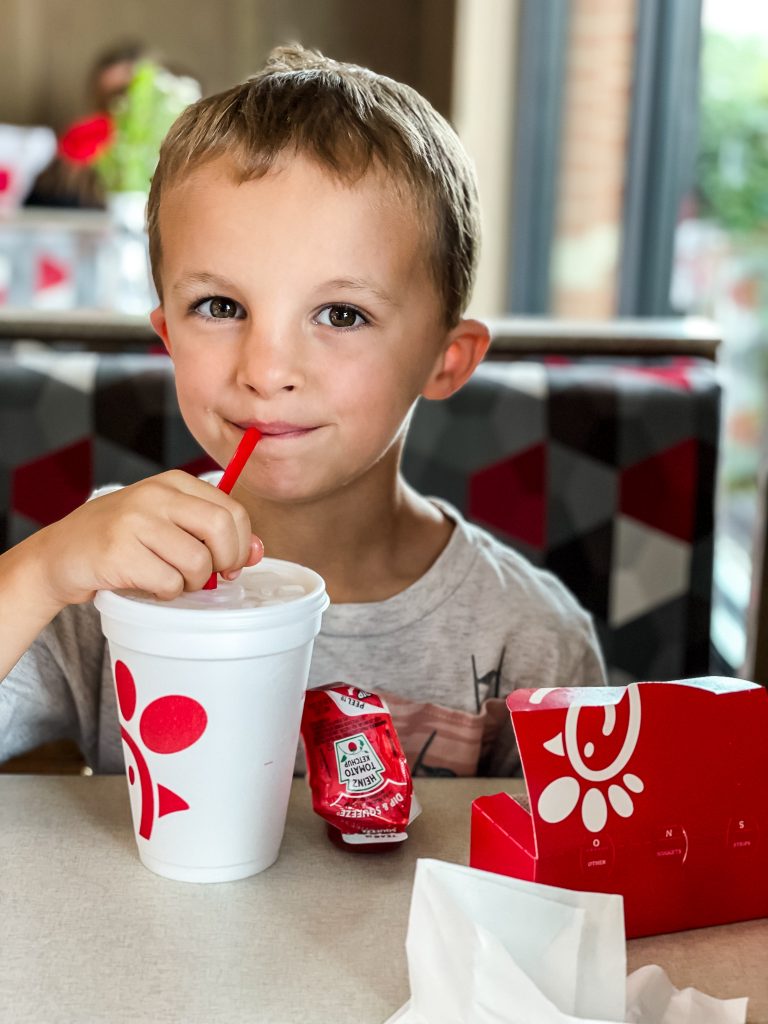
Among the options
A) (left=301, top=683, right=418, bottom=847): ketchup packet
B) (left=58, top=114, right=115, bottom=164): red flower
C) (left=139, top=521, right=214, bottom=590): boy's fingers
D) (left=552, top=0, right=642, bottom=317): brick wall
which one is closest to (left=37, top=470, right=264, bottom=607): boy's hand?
(left=139, top=521, right=214, bottom=590): boy's fingers

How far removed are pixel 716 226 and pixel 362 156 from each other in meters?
2.60

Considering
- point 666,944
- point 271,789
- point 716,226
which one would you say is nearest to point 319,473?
point 271,789

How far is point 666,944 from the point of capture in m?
0.65

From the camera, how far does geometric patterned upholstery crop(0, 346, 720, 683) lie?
1.46m

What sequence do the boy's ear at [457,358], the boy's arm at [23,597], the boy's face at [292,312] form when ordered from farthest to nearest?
the boy's ear at [457,358] < the boy's face at [292,312] < the boy's arm at [23,597]

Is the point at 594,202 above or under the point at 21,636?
above

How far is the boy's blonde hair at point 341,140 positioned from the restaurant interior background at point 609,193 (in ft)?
5.57

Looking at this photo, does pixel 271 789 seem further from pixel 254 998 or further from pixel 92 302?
pixel 92 302

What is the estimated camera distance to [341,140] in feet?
3.11

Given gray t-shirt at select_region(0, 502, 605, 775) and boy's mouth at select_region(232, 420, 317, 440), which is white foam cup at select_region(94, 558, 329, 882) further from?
gray t-shirt at select_region(0, 502, 605, 775)

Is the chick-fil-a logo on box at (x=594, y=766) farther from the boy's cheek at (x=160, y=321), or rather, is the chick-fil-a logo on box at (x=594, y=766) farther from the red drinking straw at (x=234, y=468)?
the boy's cheek at (x=160, y=321)

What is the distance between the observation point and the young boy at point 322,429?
0.79 metres

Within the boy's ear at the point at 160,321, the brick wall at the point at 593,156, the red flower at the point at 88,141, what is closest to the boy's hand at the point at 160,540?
the boy's ear at the point at 160,321

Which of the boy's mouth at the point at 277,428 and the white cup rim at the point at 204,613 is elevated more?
the boy's mouth at the point at 277,428
